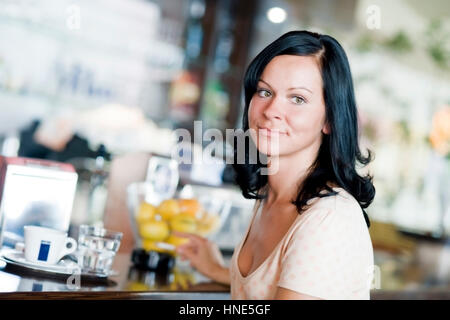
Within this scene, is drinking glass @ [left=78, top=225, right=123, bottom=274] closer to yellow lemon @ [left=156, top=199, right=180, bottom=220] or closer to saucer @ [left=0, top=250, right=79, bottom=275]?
saucer @ [left=0, top=250, right=79, bottom=275]

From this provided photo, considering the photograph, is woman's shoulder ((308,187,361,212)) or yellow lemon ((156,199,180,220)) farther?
yellow lemon ((156,199,180,220))

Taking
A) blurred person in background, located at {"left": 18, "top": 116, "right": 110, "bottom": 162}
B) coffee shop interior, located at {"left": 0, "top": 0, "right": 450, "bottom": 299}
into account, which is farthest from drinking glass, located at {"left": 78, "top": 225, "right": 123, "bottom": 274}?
blurred person in background, located at {"left": 18, "top": 116, "right": 110, "bottom": 162}

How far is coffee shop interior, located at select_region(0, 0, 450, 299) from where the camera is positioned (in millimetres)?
1325

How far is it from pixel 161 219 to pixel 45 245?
404 millimetres

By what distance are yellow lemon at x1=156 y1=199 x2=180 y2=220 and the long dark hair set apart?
401 mm

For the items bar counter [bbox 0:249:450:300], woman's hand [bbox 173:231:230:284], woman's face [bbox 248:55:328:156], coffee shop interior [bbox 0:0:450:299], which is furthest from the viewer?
woman's hand [bbox 173:231:230:284]

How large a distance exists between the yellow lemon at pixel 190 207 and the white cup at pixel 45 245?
0.40 m

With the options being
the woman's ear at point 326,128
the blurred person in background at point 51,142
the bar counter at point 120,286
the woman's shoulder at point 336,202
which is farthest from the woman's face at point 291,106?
the blurred person in background at point 51,142

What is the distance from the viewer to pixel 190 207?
1.55 m

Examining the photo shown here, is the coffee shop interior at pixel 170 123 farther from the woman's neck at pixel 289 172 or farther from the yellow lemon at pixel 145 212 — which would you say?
the woman's neck at pixel 289 172

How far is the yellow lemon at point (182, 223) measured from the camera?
4.96ft

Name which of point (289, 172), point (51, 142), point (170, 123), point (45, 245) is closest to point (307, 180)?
point (289, 172)

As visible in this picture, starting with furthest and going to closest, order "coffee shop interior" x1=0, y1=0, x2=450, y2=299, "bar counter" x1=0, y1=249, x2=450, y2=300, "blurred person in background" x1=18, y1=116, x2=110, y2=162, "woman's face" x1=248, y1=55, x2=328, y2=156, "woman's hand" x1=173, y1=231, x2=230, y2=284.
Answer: "blurred person in background" x1=18, y1=116, x2=110, y2=162, "woman's hand" x1=173, y1=231, x2=230, y2=284, "coffee shop interior" x1=0, y1=0, x2=450, y2=299, "woman's face" x1=248, y1=55, x2=328, y2=156, "bar counter" x1=0, y1=249, x2=450, y2=300
